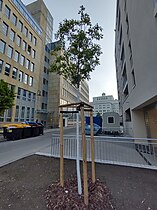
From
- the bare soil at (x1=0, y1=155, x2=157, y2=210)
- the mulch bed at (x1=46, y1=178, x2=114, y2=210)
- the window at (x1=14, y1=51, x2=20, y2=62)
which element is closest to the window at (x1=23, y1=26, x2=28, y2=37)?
the window at (x1=14, y1=51, x2=20, y2=62)

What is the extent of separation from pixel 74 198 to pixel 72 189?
356mm

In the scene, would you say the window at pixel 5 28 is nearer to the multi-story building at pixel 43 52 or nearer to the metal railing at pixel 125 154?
the multi-story building at pixel 43 52

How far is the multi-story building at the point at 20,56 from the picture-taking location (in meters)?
19.5

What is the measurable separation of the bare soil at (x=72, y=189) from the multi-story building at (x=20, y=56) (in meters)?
18.1

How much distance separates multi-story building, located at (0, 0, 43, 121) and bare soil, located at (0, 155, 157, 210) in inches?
711

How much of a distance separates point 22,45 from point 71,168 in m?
26.1

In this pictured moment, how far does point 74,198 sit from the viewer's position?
106 inches

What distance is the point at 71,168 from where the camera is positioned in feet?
15.3

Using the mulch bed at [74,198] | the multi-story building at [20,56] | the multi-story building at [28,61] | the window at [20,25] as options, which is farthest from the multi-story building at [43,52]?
the mulch bed at [74,198]

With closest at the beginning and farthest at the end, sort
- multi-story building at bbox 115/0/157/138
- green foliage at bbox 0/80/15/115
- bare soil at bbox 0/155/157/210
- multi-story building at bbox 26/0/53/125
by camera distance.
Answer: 1. bare soil at bbox 0/155/157/210
2. multi-story building at bbox 115/0/157/138
3. green foliage at bbox 0/80/15/115
4. multi-story building at bbox 26/0/53/125

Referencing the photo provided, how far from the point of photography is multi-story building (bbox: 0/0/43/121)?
64.1ft

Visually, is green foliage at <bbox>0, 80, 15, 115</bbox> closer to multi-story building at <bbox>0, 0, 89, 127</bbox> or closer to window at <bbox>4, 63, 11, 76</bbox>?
multi-story building at <bbox>0, 0, 89, 127</bbox>

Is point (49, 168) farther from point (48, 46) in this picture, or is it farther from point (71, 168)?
point (48, 46)

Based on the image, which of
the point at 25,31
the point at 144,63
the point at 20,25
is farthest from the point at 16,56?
the point at 144,63
